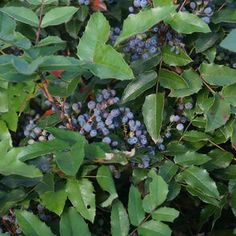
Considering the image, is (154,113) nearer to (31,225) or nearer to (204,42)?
(204,42)

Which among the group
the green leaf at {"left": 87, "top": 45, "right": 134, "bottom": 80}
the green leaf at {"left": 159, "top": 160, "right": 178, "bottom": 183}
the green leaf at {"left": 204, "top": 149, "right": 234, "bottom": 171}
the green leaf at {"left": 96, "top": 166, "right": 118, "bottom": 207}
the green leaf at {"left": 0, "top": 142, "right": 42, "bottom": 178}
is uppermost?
the green leaf at {"left": 87, "top": 45, "right": 134, "bottom": 80}

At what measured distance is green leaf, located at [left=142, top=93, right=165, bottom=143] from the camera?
1.30m

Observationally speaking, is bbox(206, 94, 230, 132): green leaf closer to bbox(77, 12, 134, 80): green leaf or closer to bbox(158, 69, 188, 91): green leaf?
bbox(158, 69, 188, 91): green leaf

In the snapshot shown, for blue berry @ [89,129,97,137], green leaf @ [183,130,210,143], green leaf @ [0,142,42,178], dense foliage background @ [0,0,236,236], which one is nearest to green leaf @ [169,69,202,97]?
dense foliage background @ [0,0,236,236]

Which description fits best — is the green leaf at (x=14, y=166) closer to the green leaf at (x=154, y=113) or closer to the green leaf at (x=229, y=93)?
the green leaf at (x=154, y=113)

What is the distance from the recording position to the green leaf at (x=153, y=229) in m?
1.14

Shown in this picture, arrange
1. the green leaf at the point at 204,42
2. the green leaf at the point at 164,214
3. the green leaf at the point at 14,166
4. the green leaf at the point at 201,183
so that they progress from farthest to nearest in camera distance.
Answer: the green leaf at the point at 204,42
the green leaf at the point at 201,183
the green leaf at the point at 164,214
the green leaf at the point at 14,166

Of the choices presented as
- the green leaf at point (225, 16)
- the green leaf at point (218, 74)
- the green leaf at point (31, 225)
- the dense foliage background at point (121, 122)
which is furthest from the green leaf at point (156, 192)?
the green leaf at point (225, 16)

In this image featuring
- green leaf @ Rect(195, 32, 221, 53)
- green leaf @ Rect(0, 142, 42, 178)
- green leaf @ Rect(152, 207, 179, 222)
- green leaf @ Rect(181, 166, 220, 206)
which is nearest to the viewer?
green leaf @ Rect(0, 142, 42, 178)

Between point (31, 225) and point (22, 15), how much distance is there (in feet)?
1.55

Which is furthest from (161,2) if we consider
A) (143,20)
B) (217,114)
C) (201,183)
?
(201,183)

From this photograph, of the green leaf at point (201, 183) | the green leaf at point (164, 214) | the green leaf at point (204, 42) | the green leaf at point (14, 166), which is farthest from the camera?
the green leaf at point (204, 42)

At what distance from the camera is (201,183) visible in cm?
128

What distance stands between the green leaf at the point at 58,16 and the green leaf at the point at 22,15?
2 cm
